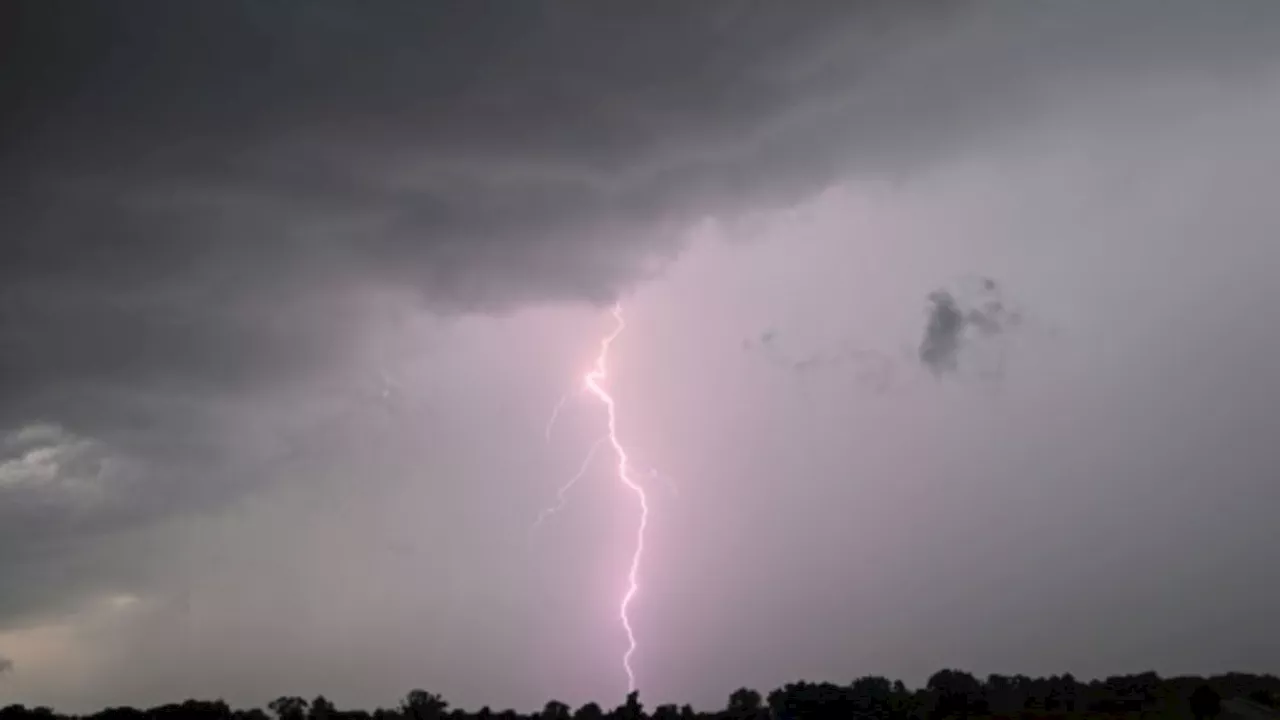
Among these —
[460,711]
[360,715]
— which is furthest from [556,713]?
[360,715]

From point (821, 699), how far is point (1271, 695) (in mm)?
51614

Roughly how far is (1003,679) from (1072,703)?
40.8m

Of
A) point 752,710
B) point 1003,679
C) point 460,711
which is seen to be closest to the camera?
point 460,711

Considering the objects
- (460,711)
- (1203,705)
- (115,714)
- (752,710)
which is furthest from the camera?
(752,710)

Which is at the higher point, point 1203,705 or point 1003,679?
point 1003,679

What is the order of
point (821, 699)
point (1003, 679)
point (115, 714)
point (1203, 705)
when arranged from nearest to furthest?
point (1203, 705) → point (821, 699) → point (115, 714) → point (1003, 679)

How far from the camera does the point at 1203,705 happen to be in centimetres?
11400

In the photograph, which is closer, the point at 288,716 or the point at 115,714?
the point at 115,714

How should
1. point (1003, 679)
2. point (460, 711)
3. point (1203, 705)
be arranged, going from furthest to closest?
point (1003, 679)
point (460, 711)
point (1203, 705)

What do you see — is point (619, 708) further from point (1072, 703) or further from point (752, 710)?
point (1072, 703)

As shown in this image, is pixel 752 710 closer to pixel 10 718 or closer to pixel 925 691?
pixel 925 691

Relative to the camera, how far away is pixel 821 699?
127188 mm

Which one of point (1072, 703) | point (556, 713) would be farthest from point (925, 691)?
point (556, 713)

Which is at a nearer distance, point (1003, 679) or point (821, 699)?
point (821, 699)
